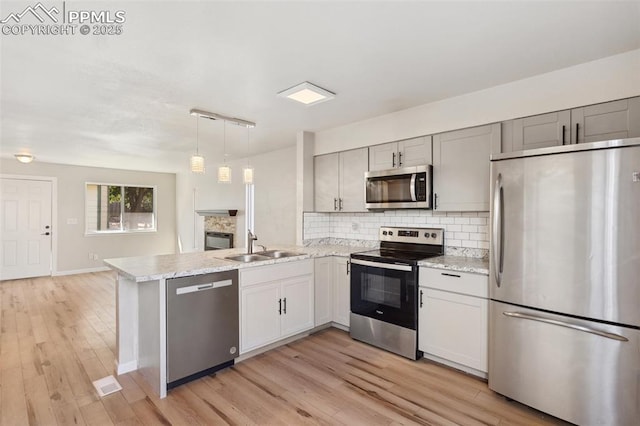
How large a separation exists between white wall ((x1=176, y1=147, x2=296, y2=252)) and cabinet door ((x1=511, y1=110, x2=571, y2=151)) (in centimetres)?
316

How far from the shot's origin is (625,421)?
182 centimetres

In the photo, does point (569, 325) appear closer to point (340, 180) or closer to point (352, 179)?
point (352, 179)

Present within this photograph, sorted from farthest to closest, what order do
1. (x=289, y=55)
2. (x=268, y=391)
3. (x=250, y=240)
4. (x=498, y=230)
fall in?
(x=250, y=240), (x=268, y=391), (x=498, y=230), (x=289, y=55)

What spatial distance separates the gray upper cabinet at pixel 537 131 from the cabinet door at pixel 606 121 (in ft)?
0.17

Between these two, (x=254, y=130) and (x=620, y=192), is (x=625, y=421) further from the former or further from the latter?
(x=254, y=130)

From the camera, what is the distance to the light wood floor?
2.14 m

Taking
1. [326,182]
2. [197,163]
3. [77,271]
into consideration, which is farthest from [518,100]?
[77,271]

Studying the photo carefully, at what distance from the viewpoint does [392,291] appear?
3041mm

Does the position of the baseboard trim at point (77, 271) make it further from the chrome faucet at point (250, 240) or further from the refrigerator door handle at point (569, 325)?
the refrigerator door handle at point (569, 325)

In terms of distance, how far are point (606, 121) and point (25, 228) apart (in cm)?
897

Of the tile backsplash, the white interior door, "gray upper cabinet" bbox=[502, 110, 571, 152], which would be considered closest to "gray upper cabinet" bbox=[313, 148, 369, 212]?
the tile backsplash

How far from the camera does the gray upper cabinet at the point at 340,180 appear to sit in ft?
12.3

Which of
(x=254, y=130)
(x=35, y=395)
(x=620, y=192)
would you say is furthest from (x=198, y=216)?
(x=620, y=192)

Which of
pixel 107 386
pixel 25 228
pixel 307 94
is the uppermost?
pixel 307 94
